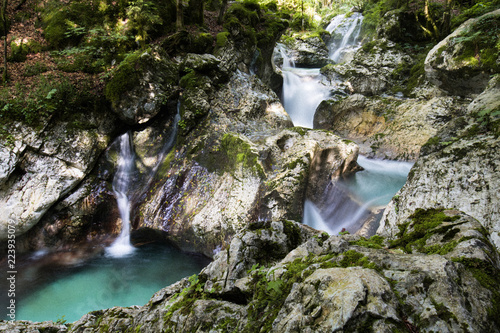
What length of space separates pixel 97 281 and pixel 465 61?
45.0 ft

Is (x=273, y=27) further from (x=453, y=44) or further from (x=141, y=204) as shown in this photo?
(x=141, y=204)

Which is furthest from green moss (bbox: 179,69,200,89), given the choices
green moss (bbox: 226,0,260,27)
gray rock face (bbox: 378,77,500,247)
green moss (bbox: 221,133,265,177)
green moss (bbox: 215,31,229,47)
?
gray rock face (bbox: 378,77,500,247)

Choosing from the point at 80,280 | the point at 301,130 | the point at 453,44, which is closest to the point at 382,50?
the point at 453,44

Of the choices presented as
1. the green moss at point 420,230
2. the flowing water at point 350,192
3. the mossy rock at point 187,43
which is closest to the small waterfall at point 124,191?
the mossy rock at point 187,43

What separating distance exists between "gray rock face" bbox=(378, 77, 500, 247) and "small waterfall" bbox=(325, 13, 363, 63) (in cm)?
1599

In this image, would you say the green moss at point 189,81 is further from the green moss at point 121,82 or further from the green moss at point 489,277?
the green moss at point 489,277

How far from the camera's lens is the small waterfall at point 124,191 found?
8133 mm

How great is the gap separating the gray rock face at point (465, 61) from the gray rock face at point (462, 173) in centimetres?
290

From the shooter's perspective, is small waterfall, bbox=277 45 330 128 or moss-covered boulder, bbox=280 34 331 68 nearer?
small waterfall, bbox=277 45 330 128

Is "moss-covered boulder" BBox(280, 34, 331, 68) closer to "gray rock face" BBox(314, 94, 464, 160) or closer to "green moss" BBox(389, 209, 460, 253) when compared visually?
"gray rock face" BBox(314, 94, 464, 160)

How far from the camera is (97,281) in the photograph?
716 centimetres

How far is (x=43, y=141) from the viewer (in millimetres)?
7898

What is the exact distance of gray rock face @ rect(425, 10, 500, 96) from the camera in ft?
26.1

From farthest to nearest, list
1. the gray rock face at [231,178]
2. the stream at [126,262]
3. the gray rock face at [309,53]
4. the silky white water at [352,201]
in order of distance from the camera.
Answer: the gray rock face at [309,53], the silky white water at [352,201], the gray rock face at [231,178], the stream at [126,262]
